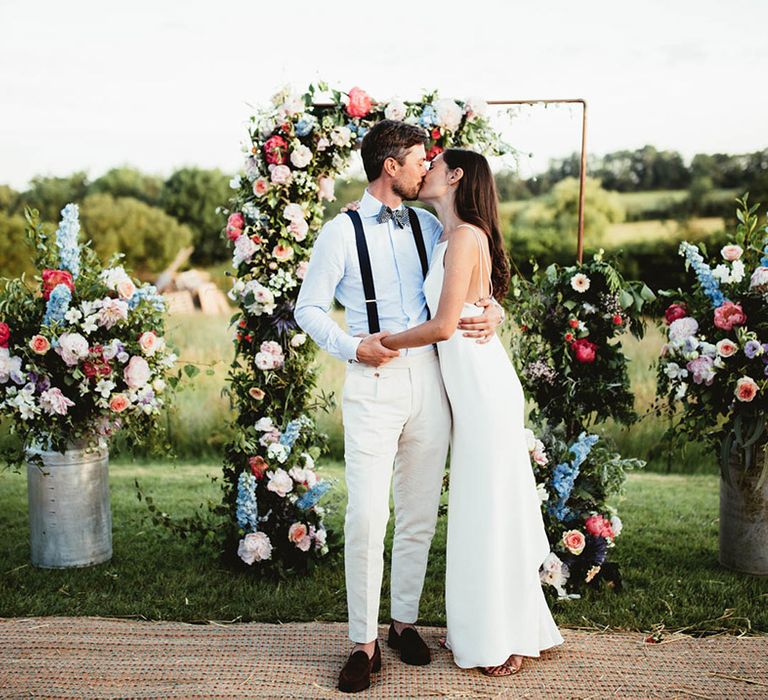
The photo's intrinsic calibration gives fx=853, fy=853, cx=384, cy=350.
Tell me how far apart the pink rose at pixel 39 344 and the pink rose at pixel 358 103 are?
1736mm

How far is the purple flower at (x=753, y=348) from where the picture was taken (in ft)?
12.3

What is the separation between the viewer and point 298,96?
400 centimetres

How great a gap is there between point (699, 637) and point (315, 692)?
1576mm

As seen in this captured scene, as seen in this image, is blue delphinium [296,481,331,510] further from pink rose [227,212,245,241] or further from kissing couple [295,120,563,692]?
pink rose [227,212,245,241]

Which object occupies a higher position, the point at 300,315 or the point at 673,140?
the point at 673,140

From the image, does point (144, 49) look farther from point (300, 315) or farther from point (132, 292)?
point (300, 315)

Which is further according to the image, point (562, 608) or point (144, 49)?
point (144, 49)

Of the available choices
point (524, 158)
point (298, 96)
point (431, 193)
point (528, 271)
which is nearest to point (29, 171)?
point (528, 271)

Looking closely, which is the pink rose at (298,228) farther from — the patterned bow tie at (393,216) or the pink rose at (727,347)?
the pink rose at (727,347)

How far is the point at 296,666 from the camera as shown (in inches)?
122

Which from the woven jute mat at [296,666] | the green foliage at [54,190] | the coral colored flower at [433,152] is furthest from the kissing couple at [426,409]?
the green foliage at [54,190]

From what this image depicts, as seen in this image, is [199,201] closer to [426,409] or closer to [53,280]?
[53,280]

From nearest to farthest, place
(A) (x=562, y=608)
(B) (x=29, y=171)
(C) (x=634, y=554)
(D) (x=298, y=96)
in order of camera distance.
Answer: (A) (x=562, y=608)
(D) (x=298, y=96)
(C) (x=634, y=554)
(B) (x=29, y=171)

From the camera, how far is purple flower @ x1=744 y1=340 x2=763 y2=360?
3.75 m
